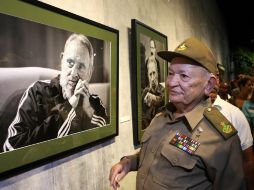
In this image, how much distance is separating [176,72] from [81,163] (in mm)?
780

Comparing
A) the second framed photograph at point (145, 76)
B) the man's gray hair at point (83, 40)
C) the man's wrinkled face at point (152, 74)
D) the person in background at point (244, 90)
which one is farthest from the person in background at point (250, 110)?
the man's gray hair at point (83, 40)

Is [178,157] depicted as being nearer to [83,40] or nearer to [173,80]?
[173,80]

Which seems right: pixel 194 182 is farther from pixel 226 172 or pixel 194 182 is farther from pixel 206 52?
pixel 206 52

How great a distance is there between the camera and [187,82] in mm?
1568

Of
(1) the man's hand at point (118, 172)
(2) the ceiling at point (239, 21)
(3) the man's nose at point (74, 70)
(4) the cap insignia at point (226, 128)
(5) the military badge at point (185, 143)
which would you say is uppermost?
(2) the ceiling at point (239, 21)

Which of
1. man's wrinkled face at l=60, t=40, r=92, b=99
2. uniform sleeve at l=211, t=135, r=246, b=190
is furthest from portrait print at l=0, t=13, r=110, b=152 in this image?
uniform sleeve at l=211, t=135, r=246, b=190

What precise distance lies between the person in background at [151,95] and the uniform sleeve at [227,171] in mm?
1273

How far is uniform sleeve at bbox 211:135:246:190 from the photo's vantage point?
54.8 inches

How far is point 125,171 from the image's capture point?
66.9 inches

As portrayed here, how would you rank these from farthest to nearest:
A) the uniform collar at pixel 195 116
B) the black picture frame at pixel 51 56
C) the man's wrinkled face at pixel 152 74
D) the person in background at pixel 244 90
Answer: the person in background at pixel 244 90 → the man's wrinkled face at pixel 152 74 → the uniform collar at pixel 195 116 → the black picture frame at pixel 51 56

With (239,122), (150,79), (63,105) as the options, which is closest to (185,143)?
(63,105)

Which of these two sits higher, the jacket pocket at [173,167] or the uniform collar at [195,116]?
the uniform collar at [195,116]

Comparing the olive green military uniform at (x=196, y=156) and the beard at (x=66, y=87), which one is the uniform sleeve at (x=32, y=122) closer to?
the beard at (x=66, y=87)

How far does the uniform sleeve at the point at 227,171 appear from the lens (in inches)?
54.8
